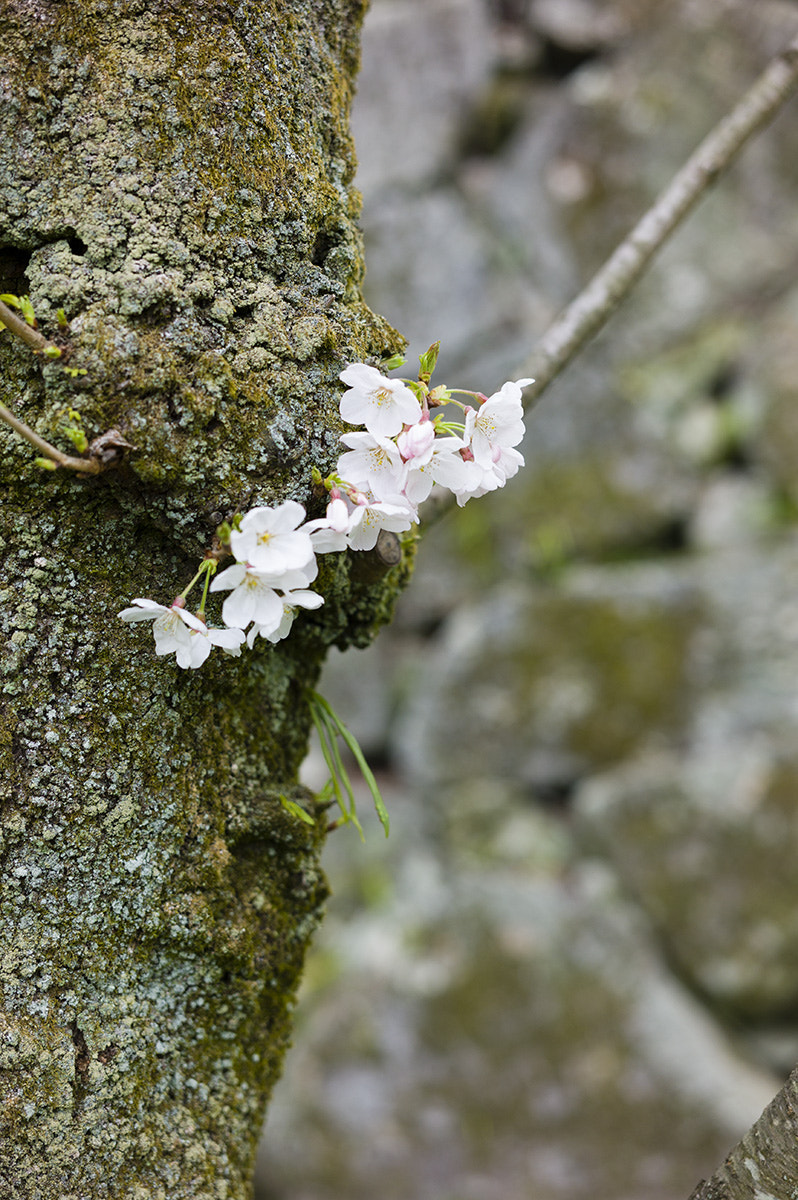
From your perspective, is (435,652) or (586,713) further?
(435,652)

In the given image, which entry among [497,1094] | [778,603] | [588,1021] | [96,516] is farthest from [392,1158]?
[96,516]

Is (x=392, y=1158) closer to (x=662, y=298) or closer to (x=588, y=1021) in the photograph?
(x=588, y=1021)

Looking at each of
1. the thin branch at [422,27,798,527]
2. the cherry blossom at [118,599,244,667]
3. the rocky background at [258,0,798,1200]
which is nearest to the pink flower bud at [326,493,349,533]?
the cherry blossom at [118,599,244,667]

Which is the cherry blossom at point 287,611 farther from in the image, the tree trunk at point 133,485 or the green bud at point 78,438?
the green bud at point 78,438

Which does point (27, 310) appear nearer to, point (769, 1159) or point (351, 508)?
point (351, 508)

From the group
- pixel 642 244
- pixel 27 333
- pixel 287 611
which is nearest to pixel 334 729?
pixel 287 611

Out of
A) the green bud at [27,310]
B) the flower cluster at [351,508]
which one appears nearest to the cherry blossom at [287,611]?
the flower cluster at [351,508]
